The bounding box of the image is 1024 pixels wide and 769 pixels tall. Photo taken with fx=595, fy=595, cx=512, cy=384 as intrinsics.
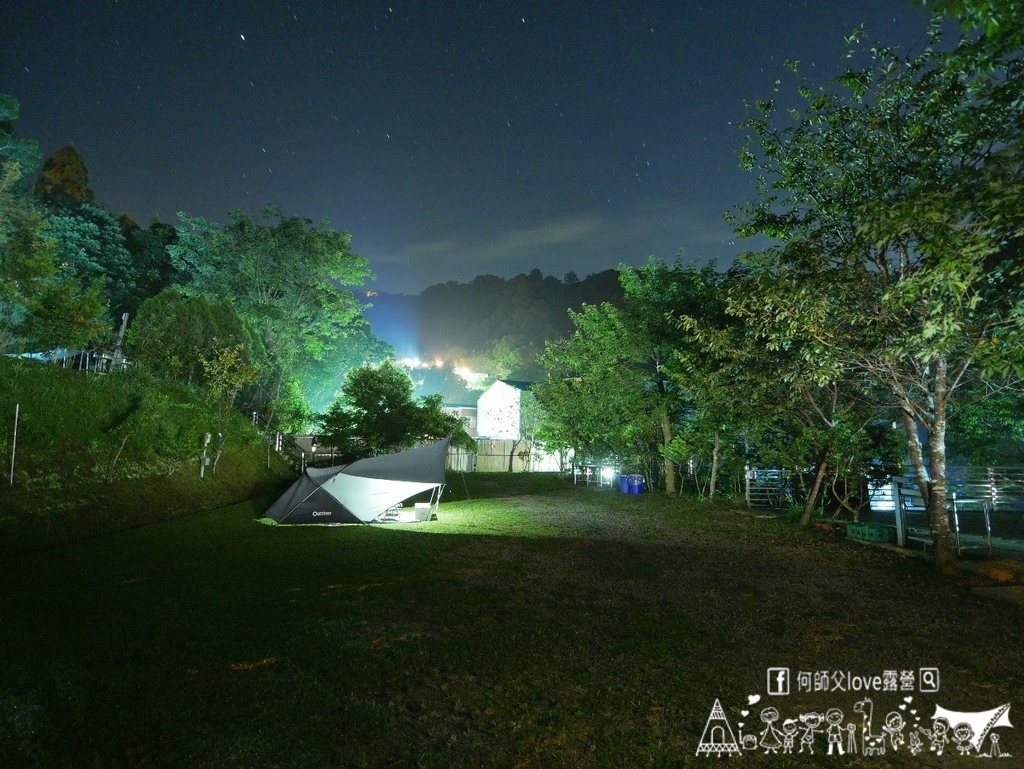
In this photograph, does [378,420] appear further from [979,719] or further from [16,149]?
[979,719]

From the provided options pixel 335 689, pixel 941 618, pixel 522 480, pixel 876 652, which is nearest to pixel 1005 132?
pixel 941 618

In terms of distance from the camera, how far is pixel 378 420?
24.1 m

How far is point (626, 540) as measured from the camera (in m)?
10.7

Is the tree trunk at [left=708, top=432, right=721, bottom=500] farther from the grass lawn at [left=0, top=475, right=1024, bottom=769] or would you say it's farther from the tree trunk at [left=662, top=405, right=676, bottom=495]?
the grass lawn at [left=0, top=475, right=1024, bottom=769]

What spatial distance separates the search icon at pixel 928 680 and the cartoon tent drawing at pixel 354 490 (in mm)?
10686

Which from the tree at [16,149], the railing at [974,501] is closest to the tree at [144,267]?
the tree at [16,149]

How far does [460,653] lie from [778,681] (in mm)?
2343

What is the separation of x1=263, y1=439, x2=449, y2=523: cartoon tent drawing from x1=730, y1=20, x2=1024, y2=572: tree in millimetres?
8336

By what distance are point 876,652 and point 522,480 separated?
21.5 metres

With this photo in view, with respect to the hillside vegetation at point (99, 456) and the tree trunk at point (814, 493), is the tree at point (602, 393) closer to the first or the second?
the tree trunk at point (814, 493)

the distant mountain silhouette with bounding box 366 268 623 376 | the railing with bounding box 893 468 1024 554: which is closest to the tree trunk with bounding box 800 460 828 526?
the railing with bounding box 893 468 1024 554

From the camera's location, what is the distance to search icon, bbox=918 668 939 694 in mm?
4148

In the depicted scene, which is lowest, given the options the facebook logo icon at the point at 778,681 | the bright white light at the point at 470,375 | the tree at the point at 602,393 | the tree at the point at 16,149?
the facebook logo icon at the point at 778,681

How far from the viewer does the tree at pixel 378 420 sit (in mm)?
23828
